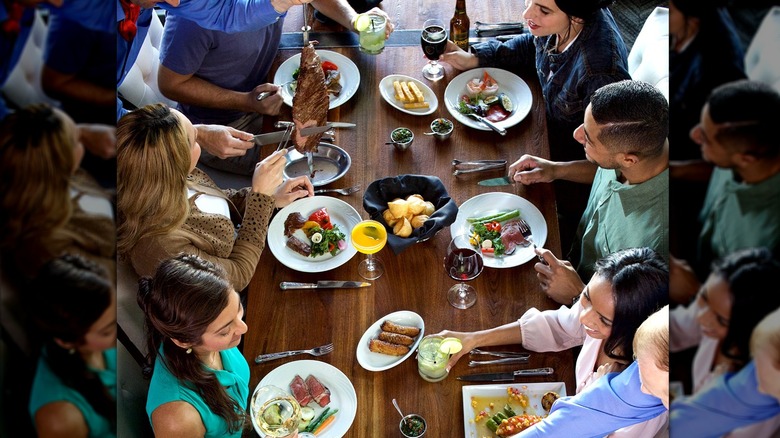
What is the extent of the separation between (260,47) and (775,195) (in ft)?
10.4

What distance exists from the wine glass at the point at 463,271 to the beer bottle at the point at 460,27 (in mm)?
1149

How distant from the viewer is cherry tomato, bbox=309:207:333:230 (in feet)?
8.64

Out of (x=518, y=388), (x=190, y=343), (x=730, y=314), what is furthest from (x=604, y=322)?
(x=730, y=314)

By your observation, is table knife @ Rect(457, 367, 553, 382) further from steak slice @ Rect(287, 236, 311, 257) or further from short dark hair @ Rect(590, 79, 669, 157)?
short dark hair @ Rect(590, 79, 669, 157)

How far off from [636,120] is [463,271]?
795mm

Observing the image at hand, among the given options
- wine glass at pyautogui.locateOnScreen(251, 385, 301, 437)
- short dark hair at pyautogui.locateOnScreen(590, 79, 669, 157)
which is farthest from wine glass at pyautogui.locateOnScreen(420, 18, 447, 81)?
wine glass at pyautogui.locateOnScreen(251, 385, 301, 437)

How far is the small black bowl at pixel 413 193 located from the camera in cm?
248

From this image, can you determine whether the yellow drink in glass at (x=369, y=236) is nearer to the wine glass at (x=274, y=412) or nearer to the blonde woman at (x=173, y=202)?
the blonde woman at (x=173, y=202)

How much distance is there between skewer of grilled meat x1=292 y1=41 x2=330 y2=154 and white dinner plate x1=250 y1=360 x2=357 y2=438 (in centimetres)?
92

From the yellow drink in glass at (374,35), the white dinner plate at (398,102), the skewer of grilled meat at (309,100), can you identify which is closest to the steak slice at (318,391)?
the skewer of grilled meat at (309,100)

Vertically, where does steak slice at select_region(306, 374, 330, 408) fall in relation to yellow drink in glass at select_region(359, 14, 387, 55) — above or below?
below

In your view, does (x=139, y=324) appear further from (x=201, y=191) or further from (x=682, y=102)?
(x=682, y=102)

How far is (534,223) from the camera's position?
8.57 ft

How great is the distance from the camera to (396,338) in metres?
2.27
